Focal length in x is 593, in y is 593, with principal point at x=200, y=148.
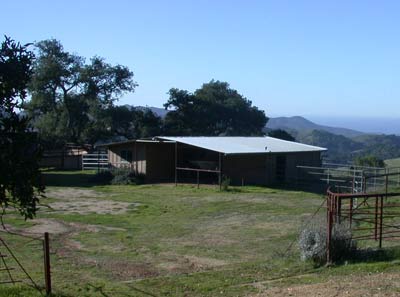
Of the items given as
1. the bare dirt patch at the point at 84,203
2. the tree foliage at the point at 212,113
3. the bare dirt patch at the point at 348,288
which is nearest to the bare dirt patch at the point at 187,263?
the bare dirt patch at the point at 348,288

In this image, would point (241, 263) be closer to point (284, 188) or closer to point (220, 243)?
point (220, 243)

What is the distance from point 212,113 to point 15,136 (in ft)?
179

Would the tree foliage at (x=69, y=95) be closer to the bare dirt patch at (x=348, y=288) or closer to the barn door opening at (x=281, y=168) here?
the barn door opening at (x=281, y=168)

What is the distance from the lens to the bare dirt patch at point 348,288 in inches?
325

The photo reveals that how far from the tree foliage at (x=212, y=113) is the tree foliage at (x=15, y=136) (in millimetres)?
49328

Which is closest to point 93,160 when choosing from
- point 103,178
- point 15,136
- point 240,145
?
point 103,178

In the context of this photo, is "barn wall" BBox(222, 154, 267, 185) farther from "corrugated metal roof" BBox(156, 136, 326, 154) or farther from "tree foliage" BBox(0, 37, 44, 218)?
"tree foliage" BBox(0, 37, 44, 218)

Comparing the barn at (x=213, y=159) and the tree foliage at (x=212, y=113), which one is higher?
the tree foliage at (x=212, y=113)

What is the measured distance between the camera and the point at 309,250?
11289 millimetres

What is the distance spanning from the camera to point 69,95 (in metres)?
56.9

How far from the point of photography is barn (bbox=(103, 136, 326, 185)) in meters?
34.2

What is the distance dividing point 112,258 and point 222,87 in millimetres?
55877

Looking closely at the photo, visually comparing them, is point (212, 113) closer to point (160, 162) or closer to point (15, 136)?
point (160, 162)

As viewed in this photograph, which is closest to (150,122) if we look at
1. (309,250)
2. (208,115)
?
(208,115)
